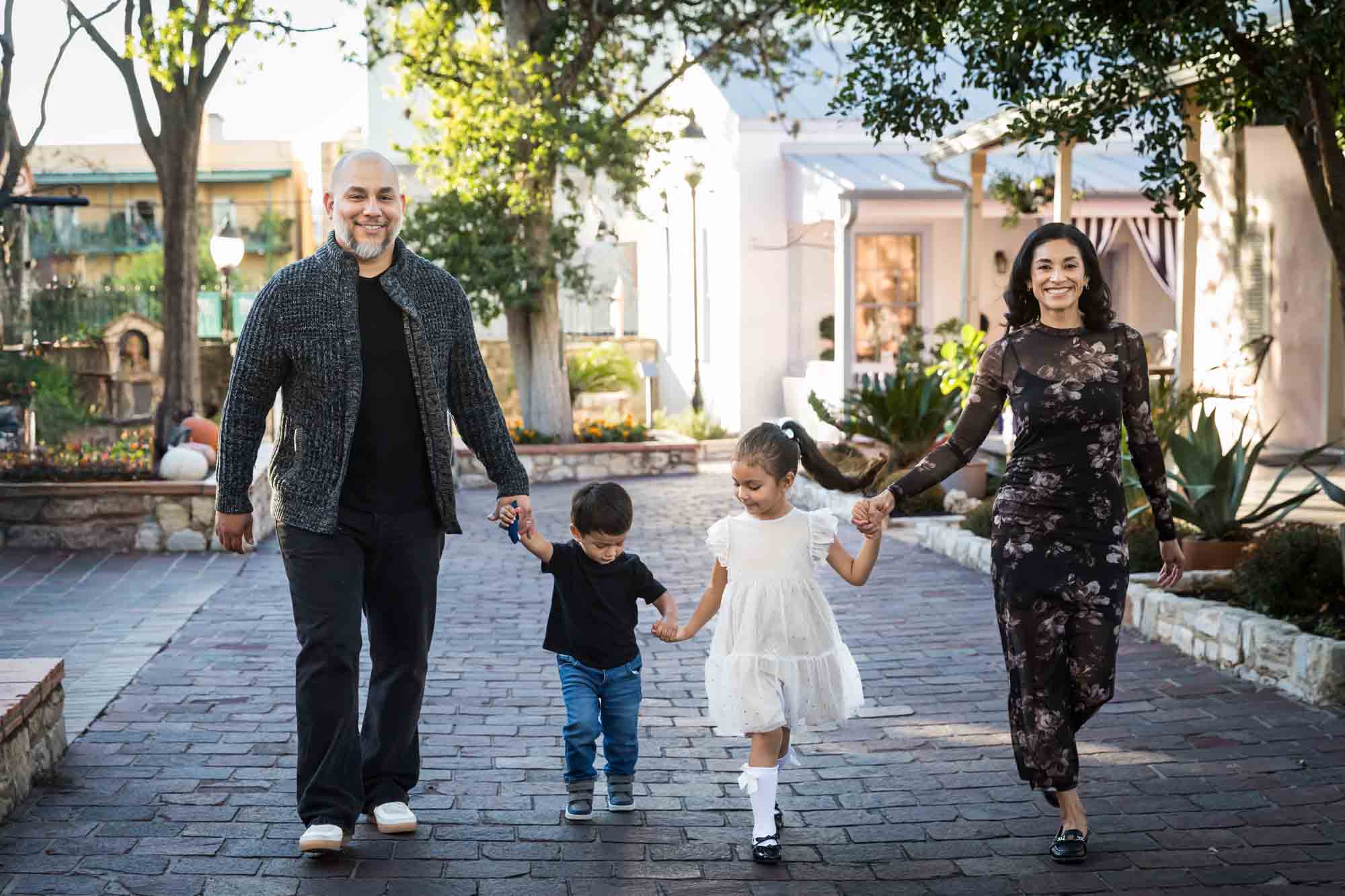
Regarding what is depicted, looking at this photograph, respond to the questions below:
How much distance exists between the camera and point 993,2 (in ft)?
23.1

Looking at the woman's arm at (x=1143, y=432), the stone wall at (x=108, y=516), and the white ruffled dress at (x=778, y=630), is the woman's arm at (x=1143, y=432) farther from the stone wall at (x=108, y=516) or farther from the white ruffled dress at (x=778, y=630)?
the stone wall at (x=108, y=516)

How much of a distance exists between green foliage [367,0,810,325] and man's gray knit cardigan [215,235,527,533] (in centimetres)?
1303

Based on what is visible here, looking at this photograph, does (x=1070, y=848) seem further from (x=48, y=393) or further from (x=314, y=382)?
(x=48, y=393)

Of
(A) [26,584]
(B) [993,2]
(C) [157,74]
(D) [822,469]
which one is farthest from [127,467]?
(D) [822,469]

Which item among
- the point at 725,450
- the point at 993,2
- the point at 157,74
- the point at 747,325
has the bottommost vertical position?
the point at 725,450

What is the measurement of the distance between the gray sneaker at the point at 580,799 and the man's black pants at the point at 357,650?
1.58ft

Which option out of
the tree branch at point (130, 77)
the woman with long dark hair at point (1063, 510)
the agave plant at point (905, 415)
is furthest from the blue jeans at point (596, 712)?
the tree branch at point (130, 77)

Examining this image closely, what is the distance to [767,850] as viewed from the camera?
4539 mm

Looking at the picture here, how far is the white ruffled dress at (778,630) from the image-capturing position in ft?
15.2

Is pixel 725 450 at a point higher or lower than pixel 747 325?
lower

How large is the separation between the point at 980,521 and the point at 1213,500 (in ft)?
8.90

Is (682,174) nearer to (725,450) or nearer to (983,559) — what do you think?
(725,450)

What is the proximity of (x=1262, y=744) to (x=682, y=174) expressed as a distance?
20.5 meters

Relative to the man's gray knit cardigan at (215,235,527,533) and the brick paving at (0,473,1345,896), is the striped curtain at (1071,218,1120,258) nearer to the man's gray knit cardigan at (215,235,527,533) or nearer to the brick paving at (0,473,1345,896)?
the brick paving at (0,473,1345,896)
